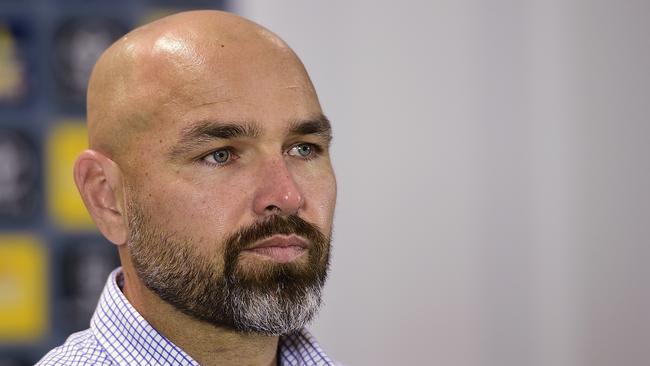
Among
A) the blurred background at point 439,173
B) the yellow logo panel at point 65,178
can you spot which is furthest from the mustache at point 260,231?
the yellow logo panel at point 65,178

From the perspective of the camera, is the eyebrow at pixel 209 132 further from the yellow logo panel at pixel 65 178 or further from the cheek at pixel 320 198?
the yellow logo panel at pixel 65 178

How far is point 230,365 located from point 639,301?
6.53 ft

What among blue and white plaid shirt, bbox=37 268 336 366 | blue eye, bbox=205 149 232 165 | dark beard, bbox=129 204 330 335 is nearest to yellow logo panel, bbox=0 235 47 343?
blue and white plaid shirt, bbox=37 268 336 366

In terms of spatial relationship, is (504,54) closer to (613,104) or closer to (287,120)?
(613,104)

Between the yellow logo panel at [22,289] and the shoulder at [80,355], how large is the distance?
153cm

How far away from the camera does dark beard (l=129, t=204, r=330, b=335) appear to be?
1.43 meters

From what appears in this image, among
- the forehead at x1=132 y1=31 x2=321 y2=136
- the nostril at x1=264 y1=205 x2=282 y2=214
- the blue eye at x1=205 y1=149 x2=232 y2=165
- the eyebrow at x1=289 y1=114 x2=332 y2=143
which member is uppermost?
the forehead at x1=132 y1=31 x2=321 y2=136

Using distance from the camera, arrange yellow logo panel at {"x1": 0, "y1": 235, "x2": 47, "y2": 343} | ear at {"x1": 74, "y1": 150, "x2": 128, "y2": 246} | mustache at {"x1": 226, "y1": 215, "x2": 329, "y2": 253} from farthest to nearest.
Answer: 1. yellow logo panel at {"x1": 0, "y1": 235, "x2": 47, "y2": 343}
2. ear at {"x1": 74, "y1": 150, "x2": 128, "y2": 246}
3. mustache at {"x1": 226, "y1": 215, "x2": 329, "y2": 253}

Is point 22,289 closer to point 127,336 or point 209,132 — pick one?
point 127,336

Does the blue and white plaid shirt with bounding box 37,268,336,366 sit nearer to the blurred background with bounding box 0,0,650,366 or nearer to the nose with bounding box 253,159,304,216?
the nose with bounding box 253,159,304,216

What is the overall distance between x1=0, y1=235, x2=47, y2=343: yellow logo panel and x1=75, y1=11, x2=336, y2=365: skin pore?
1.51 meters

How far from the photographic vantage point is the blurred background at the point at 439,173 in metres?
2.99

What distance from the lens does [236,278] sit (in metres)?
1.43

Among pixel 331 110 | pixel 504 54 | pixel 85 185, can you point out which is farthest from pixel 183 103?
pixel 504 54
